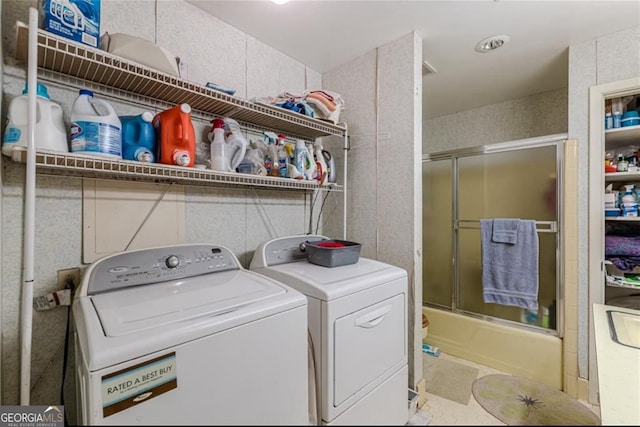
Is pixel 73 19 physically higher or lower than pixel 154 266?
higher

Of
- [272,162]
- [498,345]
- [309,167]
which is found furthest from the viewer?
[498,345]

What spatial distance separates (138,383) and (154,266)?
1.91 ft

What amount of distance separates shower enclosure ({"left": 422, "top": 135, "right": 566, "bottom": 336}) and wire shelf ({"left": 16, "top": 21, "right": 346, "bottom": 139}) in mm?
1647

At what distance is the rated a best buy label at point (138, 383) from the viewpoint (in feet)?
2.27

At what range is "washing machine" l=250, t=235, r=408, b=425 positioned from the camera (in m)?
1.17

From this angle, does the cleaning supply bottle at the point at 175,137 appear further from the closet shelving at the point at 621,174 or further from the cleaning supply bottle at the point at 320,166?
the closet shelving at the point at 621,174

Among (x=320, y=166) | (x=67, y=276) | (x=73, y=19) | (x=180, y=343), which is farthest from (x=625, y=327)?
(x=73, y=19)

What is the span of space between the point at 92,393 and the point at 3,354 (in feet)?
2.71

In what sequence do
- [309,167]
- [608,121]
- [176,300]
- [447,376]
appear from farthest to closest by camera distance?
1. [447,376]
2. [608,121]
3. [309,167]
4. [176,300]

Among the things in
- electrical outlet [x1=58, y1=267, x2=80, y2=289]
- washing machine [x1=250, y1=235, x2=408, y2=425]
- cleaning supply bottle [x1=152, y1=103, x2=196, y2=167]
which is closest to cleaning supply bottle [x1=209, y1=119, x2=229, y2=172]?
cleaning supply bottle [x1=152, y1=103, x2=196, y2=167]

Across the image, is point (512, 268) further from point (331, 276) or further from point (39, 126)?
point (39, 126)

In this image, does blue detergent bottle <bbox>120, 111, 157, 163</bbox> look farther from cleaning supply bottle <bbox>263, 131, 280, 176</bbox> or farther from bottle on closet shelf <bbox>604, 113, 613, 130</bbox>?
bottle on closet shelf <bbox>604, 113, 613, 130</bbox>

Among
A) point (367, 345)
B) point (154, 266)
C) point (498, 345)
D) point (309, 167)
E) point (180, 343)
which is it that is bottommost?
point (498, 345)

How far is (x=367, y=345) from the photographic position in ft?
4.29
